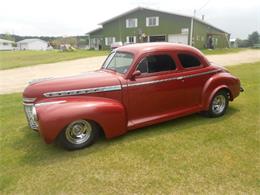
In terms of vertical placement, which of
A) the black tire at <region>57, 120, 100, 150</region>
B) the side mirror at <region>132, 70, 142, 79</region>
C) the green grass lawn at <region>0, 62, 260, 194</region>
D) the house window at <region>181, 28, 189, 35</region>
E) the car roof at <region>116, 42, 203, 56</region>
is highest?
the house window at <region>181, 28, 189, 35</region>

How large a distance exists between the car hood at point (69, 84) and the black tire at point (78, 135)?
2.27 ft

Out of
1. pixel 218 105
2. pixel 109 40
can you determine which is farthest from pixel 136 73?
pixel 109 40

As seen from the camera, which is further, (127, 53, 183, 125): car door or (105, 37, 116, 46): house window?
(105, 37, 116, 46): house window

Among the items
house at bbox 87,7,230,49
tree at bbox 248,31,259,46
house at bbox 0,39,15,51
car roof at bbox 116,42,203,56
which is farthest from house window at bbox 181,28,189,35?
house at bbox 0,39,15,51

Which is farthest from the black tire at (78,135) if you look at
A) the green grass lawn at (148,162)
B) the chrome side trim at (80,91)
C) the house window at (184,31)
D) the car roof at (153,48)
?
the house window at (184,31)

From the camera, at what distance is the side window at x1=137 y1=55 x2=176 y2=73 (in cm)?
495

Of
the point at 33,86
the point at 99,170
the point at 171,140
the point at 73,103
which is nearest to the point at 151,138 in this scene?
the point at 171,140

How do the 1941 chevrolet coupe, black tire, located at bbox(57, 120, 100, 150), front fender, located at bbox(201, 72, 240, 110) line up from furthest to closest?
front fender, located at bbox(201, 72, 240, 110), black tire, located at bbox(57, 120, 100, 150), the 1941 chevrolet coupe

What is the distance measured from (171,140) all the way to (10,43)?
336 ft

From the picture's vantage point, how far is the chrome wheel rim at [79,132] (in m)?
4.42

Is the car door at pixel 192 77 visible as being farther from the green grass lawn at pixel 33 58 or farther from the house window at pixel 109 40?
the house window at pixel 109 40

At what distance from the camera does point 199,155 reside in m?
4.16

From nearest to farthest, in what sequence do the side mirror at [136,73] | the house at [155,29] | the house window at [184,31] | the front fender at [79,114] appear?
1. the front fender at [79,114]
2. the side mirror at [136,73]
3. the house window at [184,31]
4. the house at [155,29]

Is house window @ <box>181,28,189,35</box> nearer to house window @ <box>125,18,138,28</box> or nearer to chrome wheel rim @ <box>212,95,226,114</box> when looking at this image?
house window @ <box>125,18,138,28</box>
